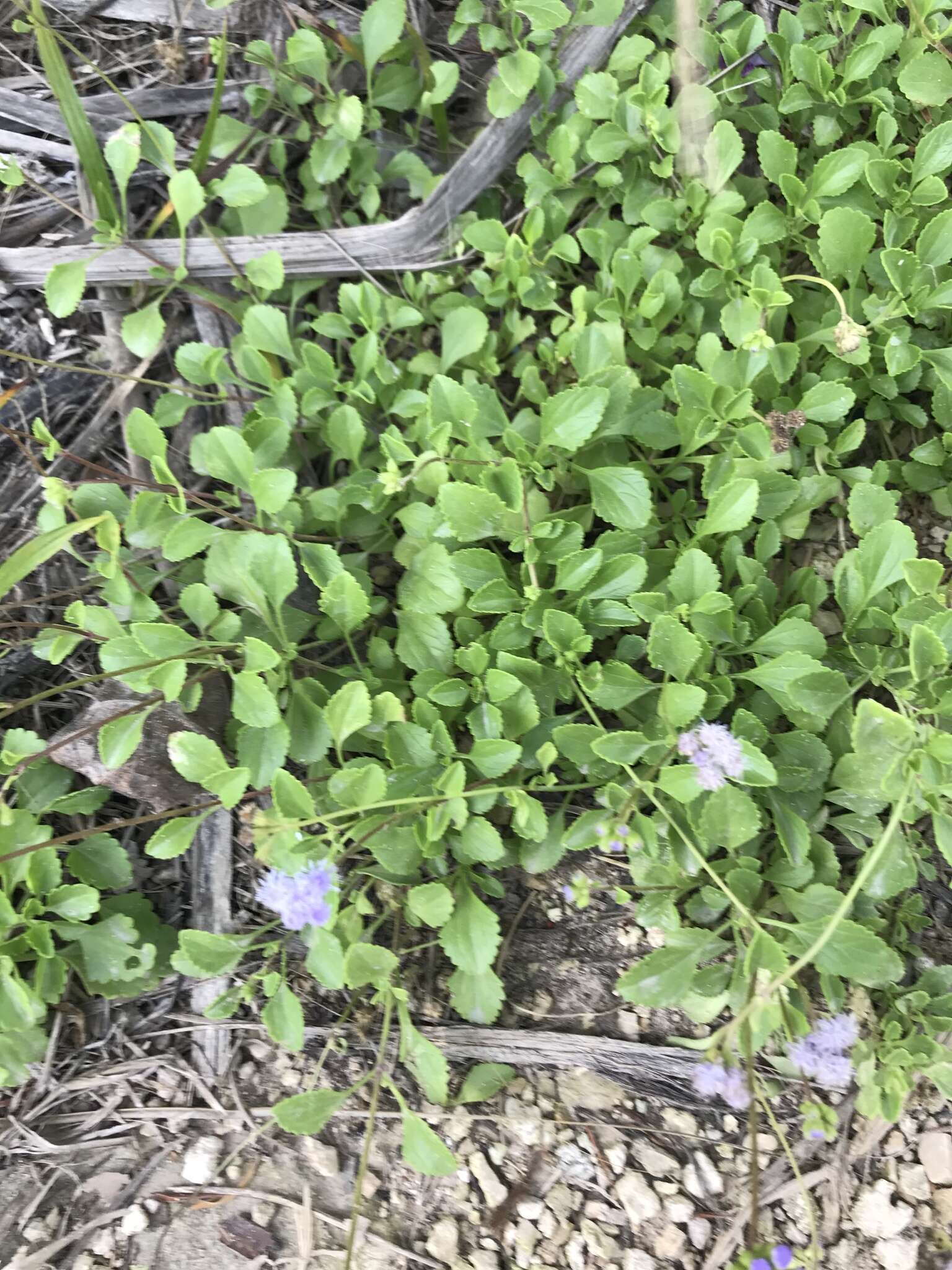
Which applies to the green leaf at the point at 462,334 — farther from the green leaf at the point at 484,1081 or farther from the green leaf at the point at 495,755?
the green leaf at the point at 484,1081

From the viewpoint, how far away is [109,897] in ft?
5.35

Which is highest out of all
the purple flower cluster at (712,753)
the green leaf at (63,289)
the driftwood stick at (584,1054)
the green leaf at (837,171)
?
the green leaf at (837,171)

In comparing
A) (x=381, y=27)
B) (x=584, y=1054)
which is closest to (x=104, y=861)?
(x=584, y=1054)

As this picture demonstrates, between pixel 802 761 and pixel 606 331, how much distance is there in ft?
2.52

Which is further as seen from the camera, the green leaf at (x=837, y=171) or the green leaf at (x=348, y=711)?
the green leaf at (x=837, y=171)

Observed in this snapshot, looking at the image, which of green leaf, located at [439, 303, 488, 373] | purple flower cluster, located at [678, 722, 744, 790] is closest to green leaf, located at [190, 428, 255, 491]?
green leaf, located at [439, 303, 488, 373]

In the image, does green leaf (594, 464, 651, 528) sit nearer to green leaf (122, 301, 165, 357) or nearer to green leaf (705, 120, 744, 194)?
green leaf (705, 120, 744, 194)

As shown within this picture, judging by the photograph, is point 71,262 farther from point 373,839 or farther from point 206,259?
point 373,839

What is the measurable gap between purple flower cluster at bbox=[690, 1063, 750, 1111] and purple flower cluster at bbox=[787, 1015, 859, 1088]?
100 mm

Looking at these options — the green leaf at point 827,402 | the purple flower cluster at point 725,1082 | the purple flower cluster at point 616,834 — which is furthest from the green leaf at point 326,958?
the green leaf at point 827,402

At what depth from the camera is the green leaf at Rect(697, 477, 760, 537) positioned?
1.41m

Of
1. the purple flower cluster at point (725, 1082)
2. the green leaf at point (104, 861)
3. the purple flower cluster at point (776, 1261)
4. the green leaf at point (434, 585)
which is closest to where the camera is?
the purple flower cluster at point (776, 1261)

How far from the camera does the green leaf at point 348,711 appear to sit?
1386 millimetres

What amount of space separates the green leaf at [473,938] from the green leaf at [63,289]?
1246 mm
